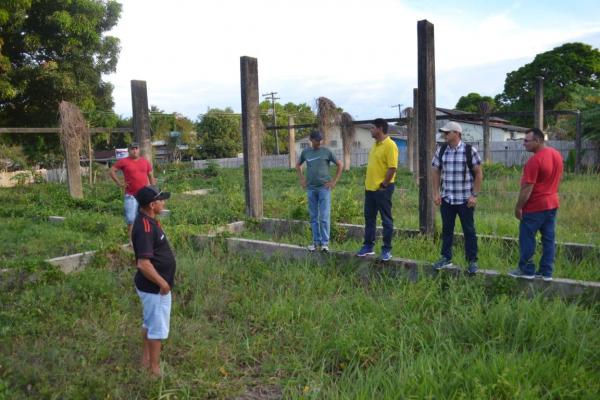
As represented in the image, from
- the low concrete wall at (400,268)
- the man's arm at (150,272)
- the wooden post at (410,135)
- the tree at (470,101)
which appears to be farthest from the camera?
the tree at (470,101)

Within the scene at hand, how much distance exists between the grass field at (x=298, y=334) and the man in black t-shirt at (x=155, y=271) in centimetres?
28

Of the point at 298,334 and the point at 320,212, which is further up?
the point at 320,212

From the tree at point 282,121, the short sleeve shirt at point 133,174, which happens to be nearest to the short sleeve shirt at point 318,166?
the short sleeve shirt at point 133,174

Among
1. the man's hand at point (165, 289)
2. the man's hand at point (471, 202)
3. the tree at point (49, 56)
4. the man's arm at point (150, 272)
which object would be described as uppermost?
the tree at point (49, 56)

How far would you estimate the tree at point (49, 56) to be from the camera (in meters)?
18.9

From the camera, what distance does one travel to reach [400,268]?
587 centimetres

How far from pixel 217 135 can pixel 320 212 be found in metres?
43.4

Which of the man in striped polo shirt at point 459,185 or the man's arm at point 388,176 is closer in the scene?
the man in striped polo shirt at point 459,185

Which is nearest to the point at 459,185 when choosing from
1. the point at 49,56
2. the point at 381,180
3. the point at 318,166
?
the point at 381,180

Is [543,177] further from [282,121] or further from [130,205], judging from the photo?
[282,121]

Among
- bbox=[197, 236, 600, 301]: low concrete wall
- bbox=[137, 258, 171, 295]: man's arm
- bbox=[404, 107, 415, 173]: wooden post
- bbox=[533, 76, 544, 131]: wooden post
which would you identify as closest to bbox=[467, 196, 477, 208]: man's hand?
bbox=[197, 236, 600, 301]: low concrete wall

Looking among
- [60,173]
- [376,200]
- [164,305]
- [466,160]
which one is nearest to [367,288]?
[376,200]

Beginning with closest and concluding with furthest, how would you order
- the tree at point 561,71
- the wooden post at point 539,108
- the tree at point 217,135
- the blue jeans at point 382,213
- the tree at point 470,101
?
the blue jeans at point 382,213, the wooden post at point 539,108, the tree at point 561,71, the tree at point 217,135, the tree at point 470,101

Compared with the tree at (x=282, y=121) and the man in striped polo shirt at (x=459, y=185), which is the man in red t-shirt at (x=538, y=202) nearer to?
the man in striped polo shirt at (x=459, y=185)
